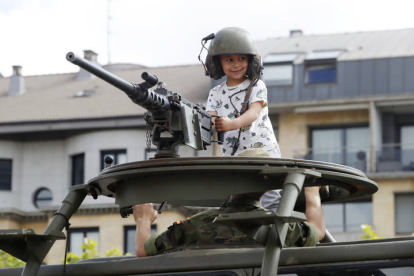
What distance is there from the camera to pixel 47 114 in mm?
Result: 53844

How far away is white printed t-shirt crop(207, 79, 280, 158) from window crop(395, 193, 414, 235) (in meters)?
40.5

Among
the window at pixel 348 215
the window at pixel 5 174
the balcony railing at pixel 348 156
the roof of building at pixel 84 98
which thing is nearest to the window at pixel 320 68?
the balcony railing at pixel 348 156

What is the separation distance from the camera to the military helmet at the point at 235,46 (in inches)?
303

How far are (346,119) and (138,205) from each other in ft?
142

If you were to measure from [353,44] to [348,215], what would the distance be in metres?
9.18

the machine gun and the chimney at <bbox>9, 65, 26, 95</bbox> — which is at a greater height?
the chimney at <bbox>9, 65, 26, 95</bbox>

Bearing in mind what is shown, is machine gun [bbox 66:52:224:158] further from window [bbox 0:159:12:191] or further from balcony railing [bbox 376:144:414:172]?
window [bbox 0:159:12:191]

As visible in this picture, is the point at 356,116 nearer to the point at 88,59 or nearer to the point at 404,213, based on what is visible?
the point at 404,213

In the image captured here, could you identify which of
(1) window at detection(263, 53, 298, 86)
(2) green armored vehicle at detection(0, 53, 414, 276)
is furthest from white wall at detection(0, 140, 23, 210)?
(2) green armored vehicle at detection(0, 53, 414, 276)

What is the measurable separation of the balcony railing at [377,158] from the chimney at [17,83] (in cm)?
1747

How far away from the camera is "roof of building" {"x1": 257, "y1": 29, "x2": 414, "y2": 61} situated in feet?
163

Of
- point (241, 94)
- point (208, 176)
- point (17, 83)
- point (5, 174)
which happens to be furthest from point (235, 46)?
point (17, 83)

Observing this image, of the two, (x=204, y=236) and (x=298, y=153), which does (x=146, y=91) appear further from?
(x=298, y=153)

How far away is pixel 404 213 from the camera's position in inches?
1893
